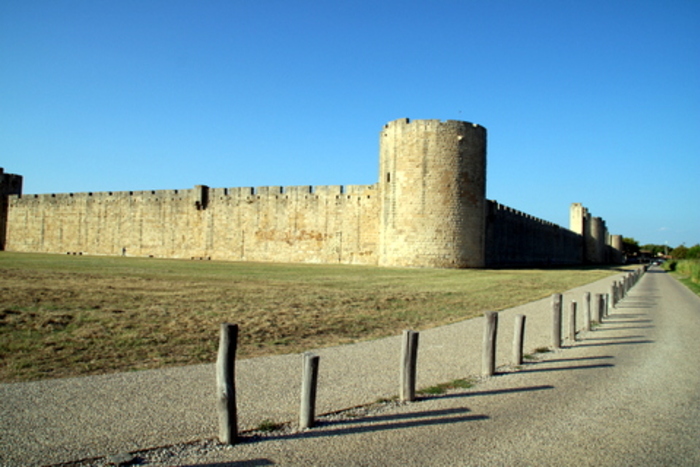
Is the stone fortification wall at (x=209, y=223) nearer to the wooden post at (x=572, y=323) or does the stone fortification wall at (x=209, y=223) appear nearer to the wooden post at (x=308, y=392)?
the wooden post at (x=572, y=323)

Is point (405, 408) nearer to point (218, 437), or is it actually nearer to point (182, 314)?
point (218, 437)

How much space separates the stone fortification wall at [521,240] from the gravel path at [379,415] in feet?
96.1

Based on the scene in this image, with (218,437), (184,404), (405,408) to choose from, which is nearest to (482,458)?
(405,408)

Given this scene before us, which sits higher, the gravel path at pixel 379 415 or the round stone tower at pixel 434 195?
the round stone tower at pixel 434 195

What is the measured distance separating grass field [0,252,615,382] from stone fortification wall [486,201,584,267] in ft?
68.3

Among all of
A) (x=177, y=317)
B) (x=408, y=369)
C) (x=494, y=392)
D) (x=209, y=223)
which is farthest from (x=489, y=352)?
(x=209, y=223)

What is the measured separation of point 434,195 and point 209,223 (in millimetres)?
16999

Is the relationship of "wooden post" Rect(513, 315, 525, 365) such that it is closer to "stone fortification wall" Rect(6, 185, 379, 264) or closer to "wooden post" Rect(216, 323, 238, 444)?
"wooden post" Rect(216, 323, 238, 444)

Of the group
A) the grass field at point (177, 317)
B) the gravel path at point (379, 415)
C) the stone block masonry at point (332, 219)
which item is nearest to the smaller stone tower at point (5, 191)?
the stone block masonry at point (332, 219)

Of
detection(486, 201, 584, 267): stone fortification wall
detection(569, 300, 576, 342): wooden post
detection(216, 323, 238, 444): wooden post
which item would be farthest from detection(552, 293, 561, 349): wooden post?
detection(486, 201, 584, 267): stone fortification wall

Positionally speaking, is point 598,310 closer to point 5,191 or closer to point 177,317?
point 177,317

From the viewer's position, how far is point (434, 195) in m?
29.1

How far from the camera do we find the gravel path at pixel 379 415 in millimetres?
3883

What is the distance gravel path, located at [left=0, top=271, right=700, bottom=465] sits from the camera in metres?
3.88
